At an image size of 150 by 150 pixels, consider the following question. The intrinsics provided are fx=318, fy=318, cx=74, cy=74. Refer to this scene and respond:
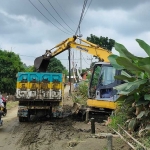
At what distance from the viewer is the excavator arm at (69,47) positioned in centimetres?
1531

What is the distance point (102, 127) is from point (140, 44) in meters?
5.47

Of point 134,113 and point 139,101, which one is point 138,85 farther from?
point 134,113

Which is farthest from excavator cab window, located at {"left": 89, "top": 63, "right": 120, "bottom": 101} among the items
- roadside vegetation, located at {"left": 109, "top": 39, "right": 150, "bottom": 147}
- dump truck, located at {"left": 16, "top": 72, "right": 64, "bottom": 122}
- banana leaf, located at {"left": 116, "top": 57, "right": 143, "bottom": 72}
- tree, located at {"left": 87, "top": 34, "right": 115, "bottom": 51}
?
tree, located at {"left": 87, "top": 34, "right": 115, "bottom": 51}

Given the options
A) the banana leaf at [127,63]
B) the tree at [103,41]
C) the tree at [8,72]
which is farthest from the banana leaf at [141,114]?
the tree at [103,41]

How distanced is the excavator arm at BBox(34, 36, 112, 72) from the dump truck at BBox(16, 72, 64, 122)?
1.86 metres

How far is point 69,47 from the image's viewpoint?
55.6 ft

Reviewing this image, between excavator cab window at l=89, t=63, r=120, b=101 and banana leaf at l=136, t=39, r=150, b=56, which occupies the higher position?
banana leaf at l=136, t=39, r=150, b=56

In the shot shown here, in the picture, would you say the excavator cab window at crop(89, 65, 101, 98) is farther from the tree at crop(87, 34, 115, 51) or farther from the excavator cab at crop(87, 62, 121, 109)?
the tree at crop(87, 34, 115, 51)

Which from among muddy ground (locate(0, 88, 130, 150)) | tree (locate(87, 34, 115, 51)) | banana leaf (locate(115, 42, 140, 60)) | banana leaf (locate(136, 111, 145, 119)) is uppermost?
tree (locate(87, 34, 115, 51))

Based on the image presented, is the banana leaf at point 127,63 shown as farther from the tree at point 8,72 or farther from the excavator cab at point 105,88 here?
the tree at point 8,72

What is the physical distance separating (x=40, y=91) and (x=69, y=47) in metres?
3.09

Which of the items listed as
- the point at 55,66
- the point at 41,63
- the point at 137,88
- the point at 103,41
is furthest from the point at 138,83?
the point at 55,66

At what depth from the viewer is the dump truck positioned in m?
15.3

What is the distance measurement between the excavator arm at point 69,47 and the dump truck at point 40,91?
186cm
